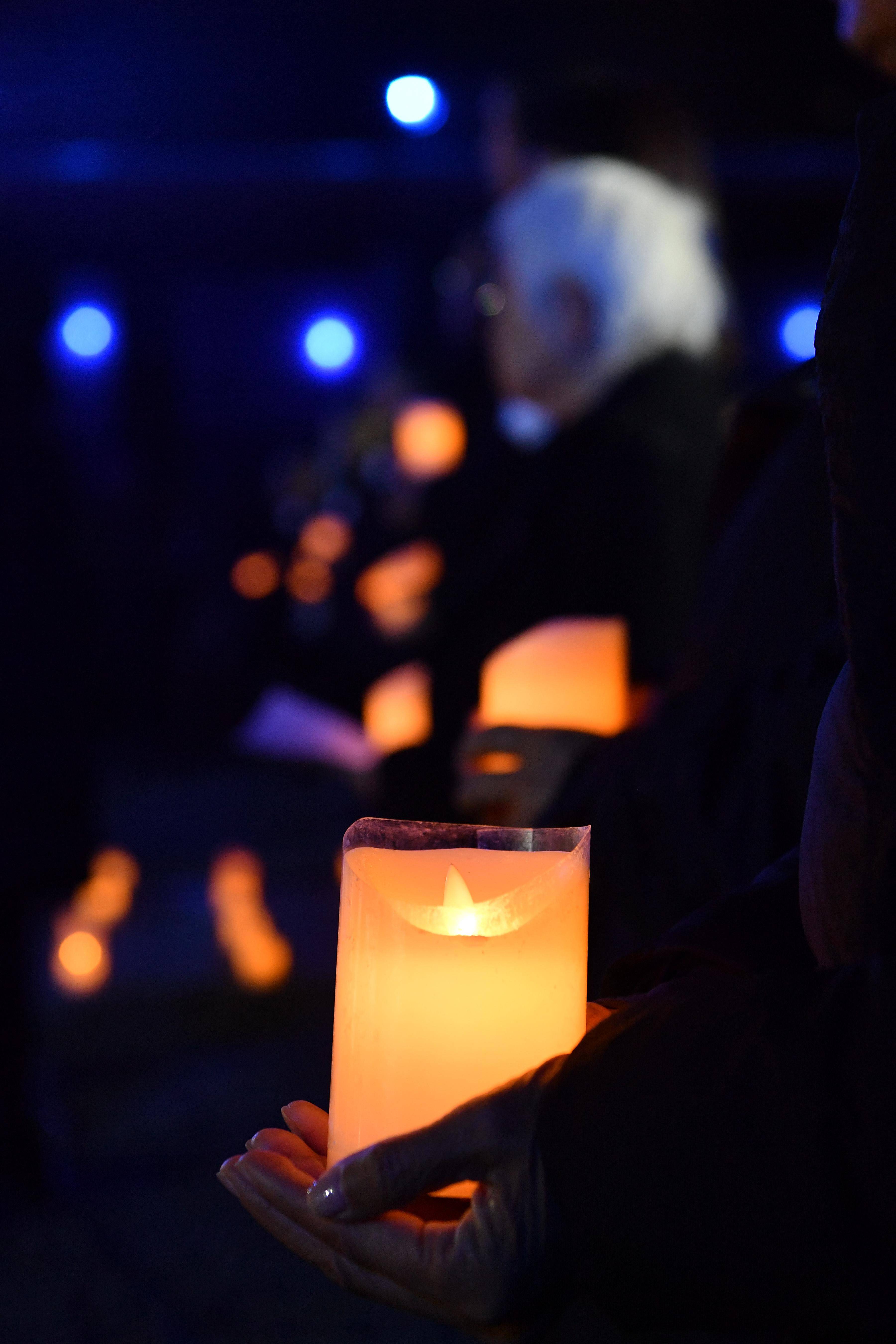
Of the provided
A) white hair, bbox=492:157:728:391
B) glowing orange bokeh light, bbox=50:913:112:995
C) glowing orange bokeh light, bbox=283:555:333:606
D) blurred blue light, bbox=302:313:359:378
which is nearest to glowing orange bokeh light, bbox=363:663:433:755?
white hair, bbox=492:157:728:391

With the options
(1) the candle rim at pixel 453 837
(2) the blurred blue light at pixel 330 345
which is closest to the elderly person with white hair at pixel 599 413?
(1) the candle rim at pixel 453 837

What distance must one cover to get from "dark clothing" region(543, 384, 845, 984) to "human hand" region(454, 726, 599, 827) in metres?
0.14

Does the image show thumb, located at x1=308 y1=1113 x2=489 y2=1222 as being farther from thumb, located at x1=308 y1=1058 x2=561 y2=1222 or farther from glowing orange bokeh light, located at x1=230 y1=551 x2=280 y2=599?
glowing orange bokeh light, located at x1=230 y1=551 x2=280 y2=599

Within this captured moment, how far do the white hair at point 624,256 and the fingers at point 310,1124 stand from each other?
1.21 meters

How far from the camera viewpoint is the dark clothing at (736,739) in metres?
0.90

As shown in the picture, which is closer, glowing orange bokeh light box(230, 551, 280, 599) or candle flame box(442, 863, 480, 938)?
candle flame box(442, 863, 480, 938)

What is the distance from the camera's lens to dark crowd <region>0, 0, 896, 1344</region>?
53 cm

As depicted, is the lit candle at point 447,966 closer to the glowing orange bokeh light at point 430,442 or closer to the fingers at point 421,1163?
the fingers at point 421,1163

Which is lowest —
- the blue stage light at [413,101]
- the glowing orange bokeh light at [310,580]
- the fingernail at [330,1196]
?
the fingernail at [330,1196]

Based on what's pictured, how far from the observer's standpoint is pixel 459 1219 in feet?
1.97

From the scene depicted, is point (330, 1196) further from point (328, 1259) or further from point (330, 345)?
point (330, 345)

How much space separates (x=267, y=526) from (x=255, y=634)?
1.35m

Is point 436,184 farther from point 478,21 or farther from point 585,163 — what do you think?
point 585,163

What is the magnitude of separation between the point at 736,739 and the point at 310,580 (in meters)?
3.37
